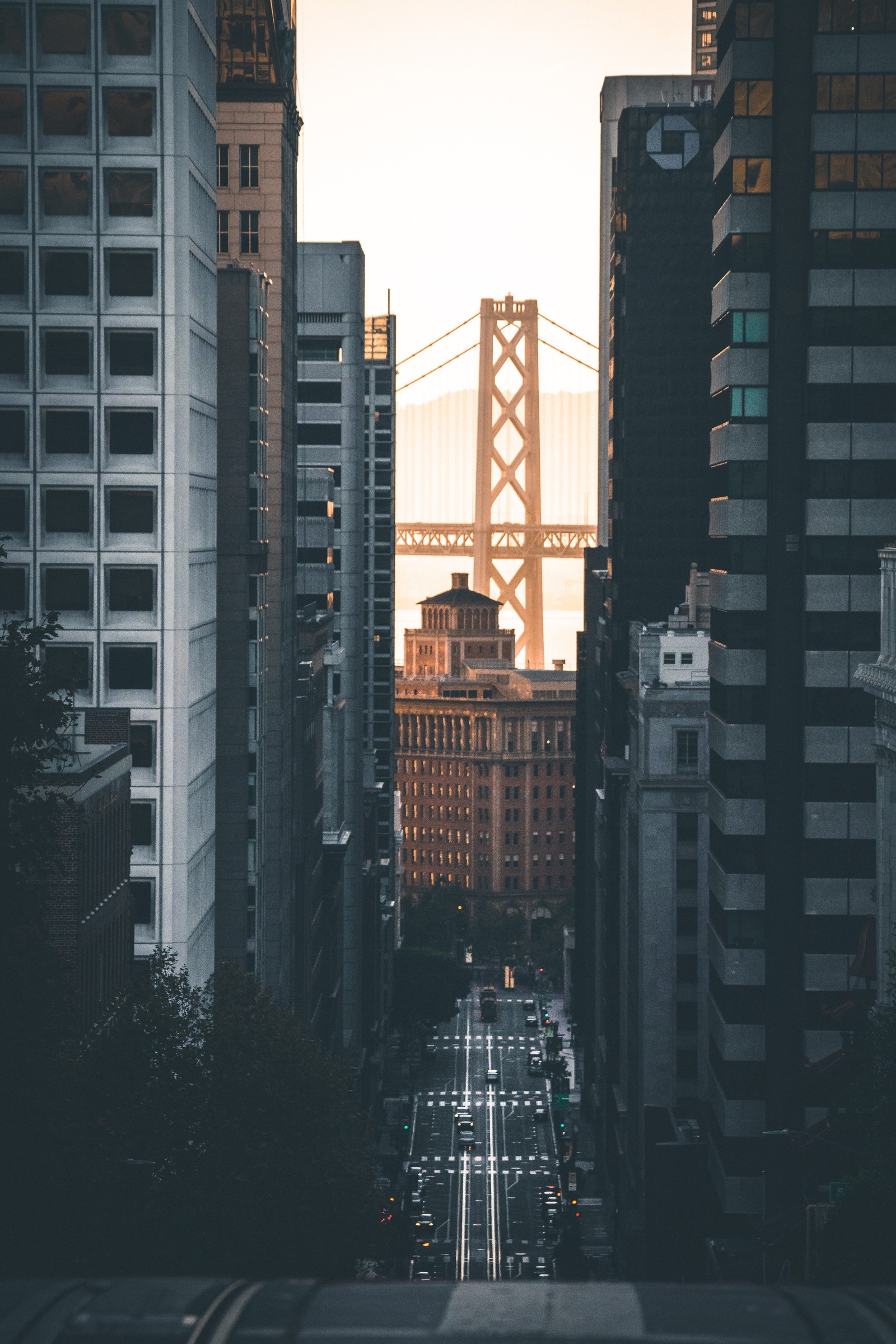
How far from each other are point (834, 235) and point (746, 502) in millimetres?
8049

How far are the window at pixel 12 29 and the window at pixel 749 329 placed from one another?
21.4 meters

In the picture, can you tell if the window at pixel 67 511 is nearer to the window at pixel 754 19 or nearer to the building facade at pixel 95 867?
the building facade at pixel 95 867

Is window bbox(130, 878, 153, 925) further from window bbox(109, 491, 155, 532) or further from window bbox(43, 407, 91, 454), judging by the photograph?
window bbox(43, 407, 91, 454)

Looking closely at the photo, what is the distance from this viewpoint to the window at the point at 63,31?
50.2 metres


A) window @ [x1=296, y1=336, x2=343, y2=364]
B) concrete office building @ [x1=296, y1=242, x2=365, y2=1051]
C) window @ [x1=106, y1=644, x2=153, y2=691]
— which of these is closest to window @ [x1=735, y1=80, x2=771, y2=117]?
window @ [x1=106, y1=644, x2=153, y2=691]

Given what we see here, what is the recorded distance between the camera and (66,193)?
50.3 meters

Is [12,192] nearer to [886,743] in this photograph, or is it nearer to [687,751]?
[886,743]

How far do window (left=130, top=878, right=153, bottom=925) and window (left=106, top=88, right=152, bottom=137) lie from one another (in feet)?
65.1

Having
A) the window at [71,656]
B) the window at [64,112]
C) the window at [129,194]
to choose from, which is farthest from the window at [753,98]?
the window at [71,656]

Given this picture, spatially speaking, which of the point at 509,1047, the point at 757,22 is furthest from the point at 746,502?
the point at 509,1047

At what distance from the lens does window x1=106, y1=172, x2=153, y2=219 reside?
165 feet

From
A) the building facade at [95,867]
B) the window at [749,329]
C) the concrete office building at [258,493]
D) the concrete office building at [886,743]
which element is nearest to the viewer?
the building facade at [95,867]

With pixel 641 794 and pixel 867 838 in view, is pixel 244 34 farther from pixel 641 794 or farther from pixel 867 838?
pixel 867 838

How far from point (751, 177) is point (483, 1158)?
76104 millimetres
